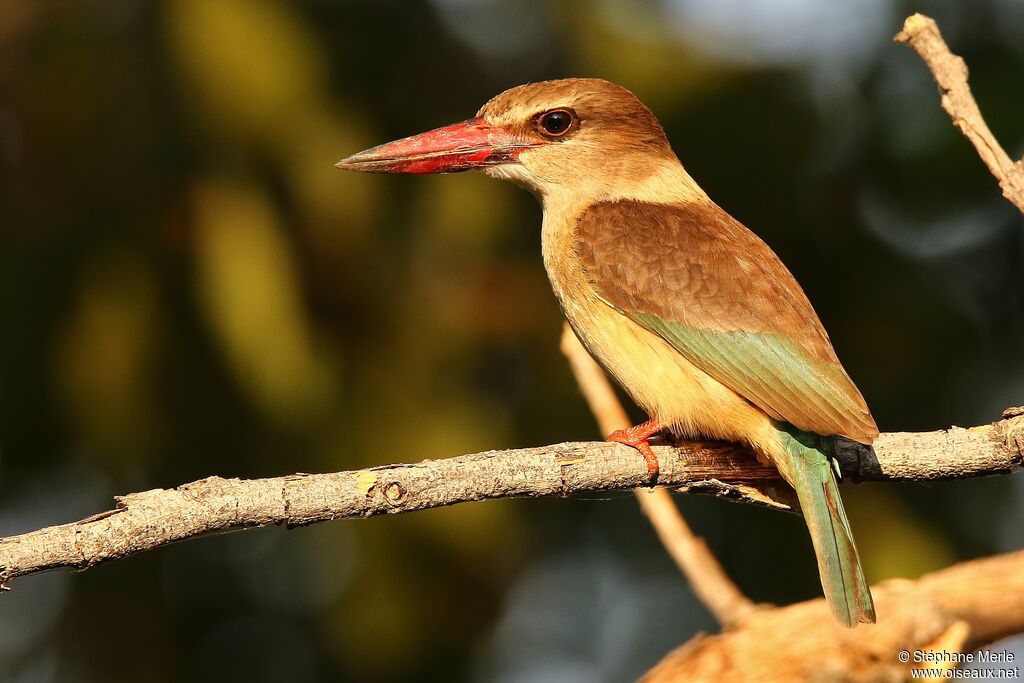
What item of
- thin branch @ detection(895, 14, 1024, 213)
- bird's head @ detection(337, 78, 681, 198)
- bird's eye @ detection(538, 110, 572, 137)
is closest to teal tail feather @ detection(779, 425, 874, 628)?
thin branch @ detection(895, 14, 1024, 213)

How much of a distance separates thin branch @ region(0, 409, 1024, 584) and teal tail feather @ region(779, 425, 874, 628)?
11 centimetres

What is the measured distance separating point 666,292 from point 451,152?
865mm

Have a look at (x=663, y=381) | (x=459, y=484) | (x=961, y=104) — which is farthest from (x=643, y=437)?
(x=961, y=104)

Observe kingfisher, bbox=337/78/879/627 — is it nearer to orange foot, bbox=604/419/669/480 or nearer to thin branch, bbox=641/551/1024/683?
orange foot, bbox=604/419/669/480

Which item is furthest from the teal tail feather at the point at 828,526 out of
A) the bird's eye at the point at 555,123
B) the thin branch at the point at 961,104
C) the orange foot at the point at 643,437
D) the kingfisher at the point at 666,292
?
the bird's eye at the point at 555,123

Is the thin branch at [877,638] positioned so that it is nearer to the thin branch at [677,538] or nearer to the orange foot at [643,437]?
the thin branch at [677,538]

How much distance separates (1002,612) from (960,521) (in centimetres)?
211

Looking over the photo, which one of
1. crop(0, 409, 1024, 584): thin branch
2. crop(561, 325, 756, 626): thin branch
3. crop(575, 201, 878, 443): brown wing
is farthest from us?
crop(575, 201, 878, 443): brown wing

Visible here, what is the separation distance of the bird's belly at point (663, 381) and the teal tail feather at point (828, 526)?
0.36 feet

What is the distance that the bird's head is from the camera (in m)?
3.82

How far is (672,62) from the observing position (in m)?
4.48

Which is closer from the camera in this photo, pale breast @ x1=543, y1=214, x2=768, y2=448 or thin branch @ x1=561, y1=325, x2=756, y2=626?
thin branch @ x1=561, y1=325, x2=756, y2=626

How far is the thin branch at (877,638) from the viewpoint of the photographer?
231 centimetres

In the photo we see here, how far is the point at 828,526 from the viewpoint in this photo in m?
2.94
